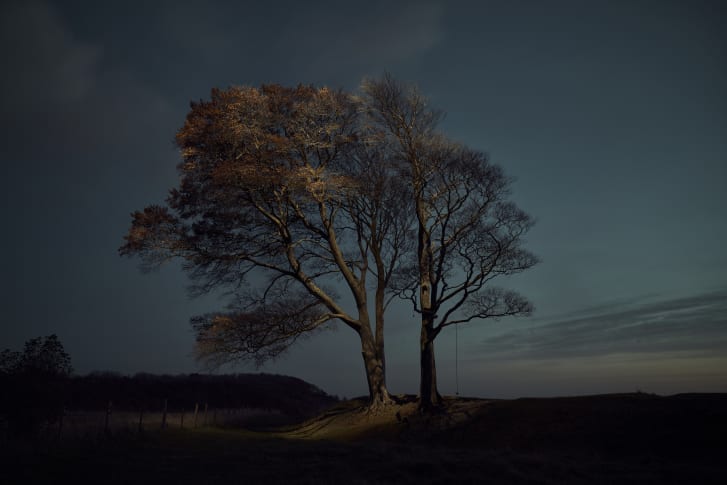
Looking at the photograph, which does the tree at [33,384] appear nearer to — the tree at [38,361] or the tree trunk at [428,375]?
the tree at [38,361]

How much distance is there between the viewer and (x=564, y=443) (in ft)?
44.3

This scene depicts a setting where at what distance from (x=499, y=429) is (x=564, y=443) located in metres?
2.55

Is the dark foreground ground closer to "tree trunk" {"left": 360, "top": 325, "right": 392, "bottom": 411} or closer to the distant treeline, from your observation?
"tree trunk" {"left": 360, "top": 325, "right": 392, "bottom": 411}

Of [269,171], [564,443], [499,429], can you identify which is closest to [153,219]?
[269,171]

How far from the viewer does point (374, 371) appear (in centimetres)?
2081

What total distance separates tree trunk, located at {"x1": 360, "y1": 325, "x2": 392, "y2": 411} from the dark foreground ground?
77.2 inches

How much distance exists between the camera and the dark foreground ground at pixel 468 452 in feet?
32.2

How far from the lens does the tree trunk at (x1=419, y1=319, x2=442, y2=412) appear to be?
18.8 metres

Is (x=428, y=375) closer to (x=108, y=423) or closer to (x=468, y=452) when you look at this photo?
(x=468, y=452)

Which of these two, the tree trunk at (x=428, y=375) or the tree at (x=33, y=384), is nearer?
the tree at (x=33, y=384)

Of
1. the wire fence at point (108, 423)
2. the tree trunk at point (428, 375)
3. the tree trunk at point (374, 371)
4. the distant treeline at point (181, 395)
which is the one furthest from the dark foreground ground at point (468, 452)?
the distant treeline at point (181, 395)

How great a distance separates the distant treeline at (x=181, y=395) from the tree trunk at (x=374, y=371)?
1561cm

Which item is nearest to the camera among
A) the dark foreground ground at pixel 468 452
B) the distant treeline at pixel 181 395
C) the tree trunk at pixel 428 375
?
the dark foreground ground at pixel 468 452

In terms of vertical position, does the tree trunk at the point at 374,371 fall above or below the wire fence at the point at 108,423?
above
